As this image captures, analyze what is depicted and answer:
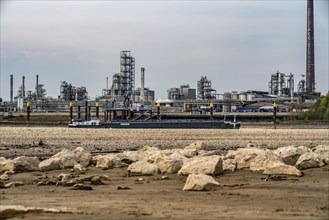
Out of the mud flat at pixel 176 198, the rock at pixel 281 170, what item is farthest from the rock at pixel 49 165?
the rock at pixel 281 170

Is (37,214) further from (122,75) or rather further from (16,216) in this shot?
(122,75)

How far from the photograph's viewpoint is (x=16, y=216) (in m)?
9.60

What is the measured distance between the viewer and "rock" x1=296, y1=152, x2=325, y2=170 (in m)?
16.0

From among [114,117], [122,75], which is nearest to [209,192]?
[114,117]

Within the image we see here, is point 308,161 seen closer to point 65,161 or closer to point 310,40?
point 65,161

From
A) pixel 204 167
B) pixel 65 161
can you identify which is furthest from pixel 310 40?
pixel 204 167

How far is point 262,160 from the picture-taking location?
15930 mm

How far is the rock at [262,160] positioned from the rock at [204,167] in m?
1.15

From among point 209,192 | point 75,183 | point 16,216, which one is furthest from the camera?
point 75,183

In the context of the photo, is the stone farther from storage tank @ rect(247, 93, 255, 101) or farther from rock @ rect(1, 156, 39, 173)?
storage tank @ rect(247, 93, 255, 101)

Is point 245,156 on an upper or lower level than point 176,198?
upper

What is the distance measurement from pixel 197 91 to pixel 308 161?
5098 inches

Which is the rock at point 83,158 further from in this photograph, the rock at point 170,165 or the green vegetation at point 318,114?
the green vegetation at point 318,114

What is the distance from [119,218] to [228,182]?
4.90 m
